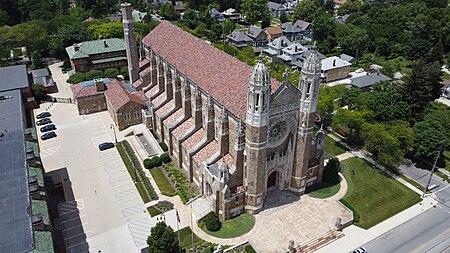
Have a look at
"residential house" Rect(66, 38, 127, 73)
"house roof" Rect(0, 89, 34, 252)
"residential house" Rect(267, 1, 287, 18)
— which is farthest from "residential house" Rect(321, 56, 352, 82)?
"residential house" Rect(267, 1, 287, 18)

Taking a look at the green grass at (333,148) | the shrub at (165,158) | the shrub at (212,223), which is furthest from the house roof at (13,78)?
the green grass at (333,148)

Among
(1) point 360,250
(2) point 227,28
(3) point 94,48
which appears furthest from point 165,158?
(2) point 227,28

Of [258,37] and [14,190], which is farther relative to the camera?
[258,37]

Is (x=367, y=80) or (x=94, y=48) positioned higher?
(x=94, y=48)

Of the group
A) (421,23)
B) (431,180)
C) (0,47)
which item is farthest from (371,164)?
(0,47)

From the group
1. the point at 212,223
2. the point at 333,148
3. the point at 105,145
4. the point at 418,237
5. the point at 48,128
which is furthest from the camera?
the point at 48,128

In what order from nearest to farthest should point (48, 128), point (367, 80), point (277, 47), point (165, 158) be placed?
point (165, 158) → point (48, 128) → point (367, 80) → point (277, 47)

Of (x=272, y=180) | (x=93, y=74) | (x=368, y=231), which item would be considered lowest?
(x=368, y=231)

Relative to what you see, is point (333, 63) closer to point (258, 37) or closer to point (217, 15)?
point (258, 37)
